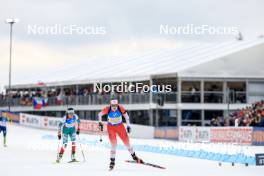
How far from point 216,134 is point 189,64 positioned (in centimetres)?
1183

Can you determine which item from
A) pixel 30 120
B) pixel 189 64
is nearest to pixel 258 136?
pixel 189 64

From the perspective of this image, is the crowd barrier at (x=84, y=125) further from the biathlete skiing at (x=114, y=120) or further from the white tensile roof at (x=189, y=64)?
the biathlete skiing at (x=114, y=120)

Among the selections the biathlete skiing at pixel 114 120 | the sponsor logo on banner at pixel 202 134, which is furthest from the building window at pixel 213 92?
the biathlete skiing at pixel 114 120

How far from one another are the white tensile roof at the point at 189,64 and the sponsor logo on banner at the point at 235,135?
11.1 m

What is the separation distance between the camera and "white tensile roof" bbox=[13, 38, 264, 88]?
4762cm

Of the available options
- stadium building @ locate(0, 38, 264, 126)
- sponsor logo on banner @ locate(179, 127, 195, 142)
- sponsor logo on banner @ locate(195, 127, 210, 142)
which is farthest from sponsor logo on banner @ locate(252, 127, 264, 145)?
stadium building @ locate(0, 38, 264, 126)

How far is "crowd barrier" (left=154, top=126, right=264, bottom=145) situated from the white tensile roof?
6.97 metres

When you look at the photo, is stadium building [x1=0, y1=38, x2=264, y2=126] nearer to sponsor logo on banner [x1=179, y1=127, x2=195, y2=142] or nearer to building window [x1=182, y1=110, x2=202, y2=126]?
building window [x1=182, y1=110, x2=202, y2=126]

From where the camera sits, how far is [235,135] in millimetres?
34844

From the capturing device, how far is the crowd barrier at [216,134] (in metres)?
34.2

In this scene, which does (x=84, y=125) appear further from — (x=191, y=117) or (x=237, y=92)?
(x=237, y=92)

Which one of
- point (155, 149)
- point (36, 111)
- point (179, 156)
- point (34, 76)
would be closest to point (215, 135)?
point (155, 149)

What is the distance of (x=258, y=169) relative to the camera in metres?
18.5

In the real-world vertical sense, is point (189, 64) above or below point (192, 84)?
above
